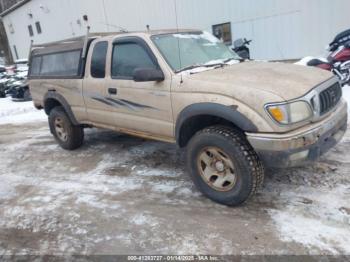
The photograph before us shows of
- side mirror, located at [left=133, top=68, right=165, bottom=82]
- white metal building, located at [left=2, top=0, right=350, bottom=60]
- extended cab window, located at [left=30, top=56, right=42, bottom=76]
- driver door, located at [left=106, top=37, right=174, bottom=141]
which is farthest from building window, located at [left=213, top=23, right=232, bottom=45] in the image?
side mirror, located at [left=133, top=68, right=165, bottom=82]

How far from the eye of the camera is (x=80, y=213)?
155 inches

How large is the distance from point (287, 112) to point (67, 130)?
4078 mm

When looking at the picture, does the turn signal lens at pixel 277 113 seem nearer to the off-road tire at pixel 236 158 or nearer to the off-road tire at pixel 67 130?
the off-road tire at pixel 236 158

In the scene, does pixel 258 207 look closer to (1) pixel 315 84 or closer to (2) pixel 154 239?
(2) pixel 154 239

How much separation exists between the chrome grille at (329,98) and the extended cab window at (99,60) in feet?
9.38

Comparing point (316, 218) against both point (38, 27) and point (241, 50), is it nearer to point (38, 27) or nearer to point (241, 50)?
Answer: point (241, 50)

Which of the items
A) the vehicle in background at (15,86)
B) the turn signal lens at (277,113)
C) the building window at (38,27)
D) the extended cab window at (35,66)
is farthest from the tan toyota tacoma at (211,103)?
the building window at (38,27)

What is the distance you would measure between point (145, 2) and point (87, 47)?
10688 millimetres

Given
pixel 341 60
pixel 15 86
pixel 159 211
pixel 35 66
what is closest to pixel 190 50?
pixel 159 211

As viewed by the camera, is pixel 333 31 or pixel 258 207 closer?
pixel 258 207

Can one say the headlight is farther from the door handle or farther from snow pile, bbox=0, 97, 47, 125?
snow pile, bbox=0, 97, 47, 125

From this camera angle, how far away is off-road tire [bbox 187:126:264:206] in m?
3.44

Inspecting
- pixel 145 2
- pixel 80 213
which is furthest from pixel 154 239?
pixel 145 2

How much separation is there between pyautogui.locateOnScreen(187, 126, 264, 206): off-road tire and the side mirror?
0.80 metres
